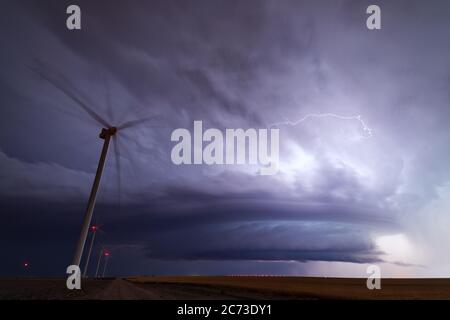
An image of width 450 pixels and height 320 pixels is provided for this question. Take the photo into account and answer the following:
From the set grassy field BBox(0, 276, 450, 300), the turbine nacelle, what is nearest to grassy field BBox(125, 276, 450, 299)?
grassy field BBox(0, 276, 450, 300)

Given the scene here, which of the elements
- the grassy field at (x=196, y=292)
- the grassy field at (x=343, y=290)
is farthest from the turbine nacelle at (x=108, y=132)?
the grassy field at (x=343, y=290)

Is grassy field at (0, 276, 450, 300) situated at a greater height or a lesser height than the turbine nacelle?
lesser

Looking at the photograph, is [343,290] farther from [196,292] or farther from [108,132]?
[108,132]

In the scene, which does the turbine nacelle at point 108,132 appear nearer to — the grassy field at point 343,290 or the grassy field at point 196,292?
the grassy field at point 196,292

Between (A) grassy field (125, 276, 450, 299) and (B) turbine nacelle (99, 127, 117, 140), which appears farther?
(B) turbine nacelle (99, 127, 117, 140)

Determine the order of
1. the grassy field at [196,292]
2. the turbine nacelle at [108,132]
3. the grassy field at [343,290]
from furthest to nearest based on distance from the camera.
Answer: the turbine nacelle at [108,132] → the grassy field at [343,290] → the grassy field at [196,292]

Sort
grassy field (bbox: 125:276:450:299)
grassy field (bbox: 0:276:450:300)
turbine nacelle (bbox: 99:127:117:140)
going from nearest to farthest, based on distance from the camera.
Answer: grassy field (bbox: 0:276:450:300) < grassy field (bbox: 125:276:450:299) < turbine nacelle (bbox: 99:127:117:140)

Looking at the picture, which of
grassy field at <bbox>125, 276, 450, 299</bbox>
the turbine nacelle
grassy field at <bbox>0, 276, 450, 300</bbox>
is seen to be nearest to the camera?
grassy field at <bbox>0, 276, 450, 300</bbox>

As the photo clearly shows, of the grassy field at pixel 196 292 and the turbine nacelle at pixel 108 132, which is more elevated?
the turbine nacelle at pixel 108 132

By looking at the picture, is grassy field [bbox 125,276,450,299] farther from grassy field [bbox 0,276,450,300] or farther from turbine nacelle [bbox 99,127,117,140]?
turbine nacelle [bbox 99,127,117,140]

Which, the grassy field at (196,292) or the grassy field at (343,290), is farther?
the grassy field at (343,290)

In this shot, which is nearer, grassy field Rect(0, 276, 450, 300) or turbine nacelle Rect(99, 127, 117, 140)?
grassy field Rect(0, 276, 450, 300)
